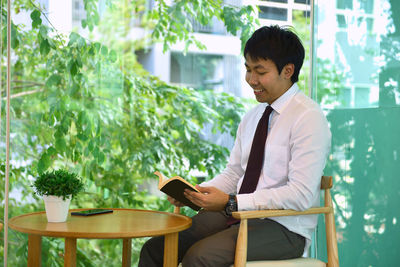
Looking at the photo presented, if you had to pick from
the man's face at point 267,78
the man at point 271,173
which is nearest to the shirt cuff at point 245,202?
the man at point 271,173

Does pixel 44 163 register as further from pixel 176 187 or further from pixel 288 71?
pixel 288 71

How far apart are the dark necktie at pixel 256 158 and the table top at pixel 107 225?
29 centimetres

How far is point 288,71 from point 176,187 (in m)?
0.67

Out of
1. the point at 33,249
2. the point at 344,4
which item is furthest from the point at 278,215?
the point at 344,4

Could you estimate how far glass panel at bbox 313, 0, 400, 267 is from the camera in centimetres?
262

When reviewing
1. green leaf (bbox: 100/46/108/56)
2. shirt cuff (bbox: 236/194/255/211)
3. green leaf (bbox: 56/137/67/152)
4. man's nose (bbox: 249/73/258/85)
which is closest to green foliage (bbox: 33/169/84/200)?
shirt cuff (bbox: 236/194/255/211)

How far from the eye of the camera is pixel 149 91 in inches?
134

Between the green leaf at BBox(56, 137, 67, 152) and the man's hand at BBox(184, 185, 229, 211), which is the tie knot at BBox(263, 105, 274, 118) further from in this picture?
the green leaf at BBox(56, 137, 67, 152)

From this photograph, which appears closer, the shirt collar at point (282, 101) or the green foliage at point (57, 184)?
the green foliage at point (57, 184)

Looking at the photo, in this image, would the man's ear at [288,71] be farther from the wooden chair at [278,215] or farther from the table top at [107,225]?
the table top at [107,225]

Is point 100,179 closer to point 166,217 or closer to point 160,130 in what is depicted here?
point 160,130

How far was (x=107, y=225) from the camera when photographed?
2.02 metres

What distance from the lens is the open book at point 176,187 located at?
6.51ft

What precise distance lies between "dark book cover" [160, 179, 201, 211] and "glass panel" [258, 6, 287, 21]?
1400 millimetres
